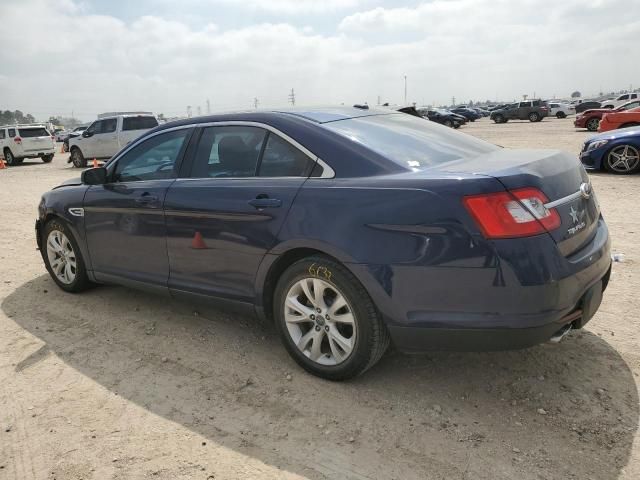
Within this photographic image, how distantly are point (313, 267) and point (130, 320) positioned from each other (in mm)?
2040

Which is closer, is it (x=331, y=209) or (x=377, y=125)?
(x=331, y=209)

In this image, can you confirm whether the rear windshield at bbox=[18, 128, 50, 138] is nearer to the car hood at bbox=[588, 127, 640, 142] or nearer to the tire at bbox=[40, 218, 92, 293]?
the tire at bbox=[40, 218, 92, 293]

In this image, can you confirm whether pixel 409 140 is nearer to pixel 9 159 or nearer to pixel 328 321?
pixel 328 321

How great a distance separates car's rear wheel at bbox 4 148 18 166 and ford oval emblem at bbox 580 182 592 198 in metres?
25.9

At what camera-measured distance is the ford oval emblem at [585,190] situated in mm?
2982

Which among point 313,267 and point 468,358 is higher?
point 313,267

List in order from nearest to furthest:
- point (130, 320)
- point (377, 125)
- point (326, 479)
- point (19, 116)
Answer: point (326, 479)
point (377, 125)
point (130, 320)
point (19, 116)

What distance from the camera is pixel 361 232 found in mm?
2818

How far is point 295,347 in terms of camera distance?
3273mm

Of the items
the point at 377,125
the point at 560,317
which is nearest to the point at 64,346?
the point at 377,125

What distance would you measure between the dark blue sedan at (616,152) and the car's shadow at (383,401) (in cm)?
850

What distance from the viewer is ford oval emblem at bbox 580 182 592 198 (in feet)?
9.78

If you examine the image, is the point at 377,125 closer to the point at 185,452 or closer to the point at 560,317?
the point at 560,317

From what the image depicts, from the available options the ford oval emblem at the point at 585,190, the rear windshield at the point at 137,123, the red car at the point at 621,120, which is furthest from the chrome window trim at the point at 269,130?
the rear windshield at the point at 137,123
